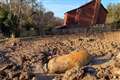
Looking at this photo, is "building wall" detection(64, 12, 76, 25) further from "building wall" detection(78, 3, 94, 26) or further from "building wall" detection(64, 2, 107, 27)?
"building wall" detection(78, 3, 94, 26)

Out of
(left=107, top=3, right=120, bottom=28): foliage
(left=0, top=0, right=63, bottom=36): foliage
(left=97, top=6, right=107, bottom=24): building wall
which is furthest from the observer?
(left=97, top=6, right=107, bottom=24): building wall

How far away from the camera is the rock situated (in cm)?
2372

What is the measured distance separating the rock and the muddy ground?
1.43 feet

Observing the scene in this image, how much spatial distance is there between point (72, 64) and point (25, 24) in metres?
18.2

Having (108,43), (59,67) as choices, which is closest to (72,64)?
(59,67)

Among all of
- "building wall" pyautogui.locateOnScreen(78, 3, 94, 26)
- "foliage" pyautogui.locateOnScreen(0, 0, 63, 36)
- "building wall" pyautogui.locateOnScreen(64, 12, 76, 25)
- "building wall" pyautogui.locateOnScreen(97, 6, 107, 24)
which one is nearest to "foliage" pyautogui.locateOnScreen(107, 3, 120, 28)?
"building wall" pyautogui.locateOnScreen(97, 6, 107, 24)

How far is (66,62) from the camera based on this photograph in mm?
24172

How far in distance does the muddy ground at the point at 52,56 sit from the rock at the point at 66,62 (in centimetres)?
44

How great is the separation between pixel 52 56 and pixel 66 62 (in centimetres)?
355

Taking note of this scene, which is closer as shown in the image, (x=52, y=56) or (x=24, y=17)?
(x=52, y=56)

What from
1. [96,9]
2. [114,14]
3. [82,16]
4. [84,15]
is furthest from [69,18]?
[114,14]

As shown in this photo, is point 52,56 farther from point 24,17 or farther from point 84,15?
point 84,15

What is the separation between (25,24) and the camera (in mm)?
41531

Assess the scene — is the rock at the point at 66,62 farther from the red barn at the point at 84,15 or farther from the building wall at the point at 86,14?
the building wall at the point at 86,14
